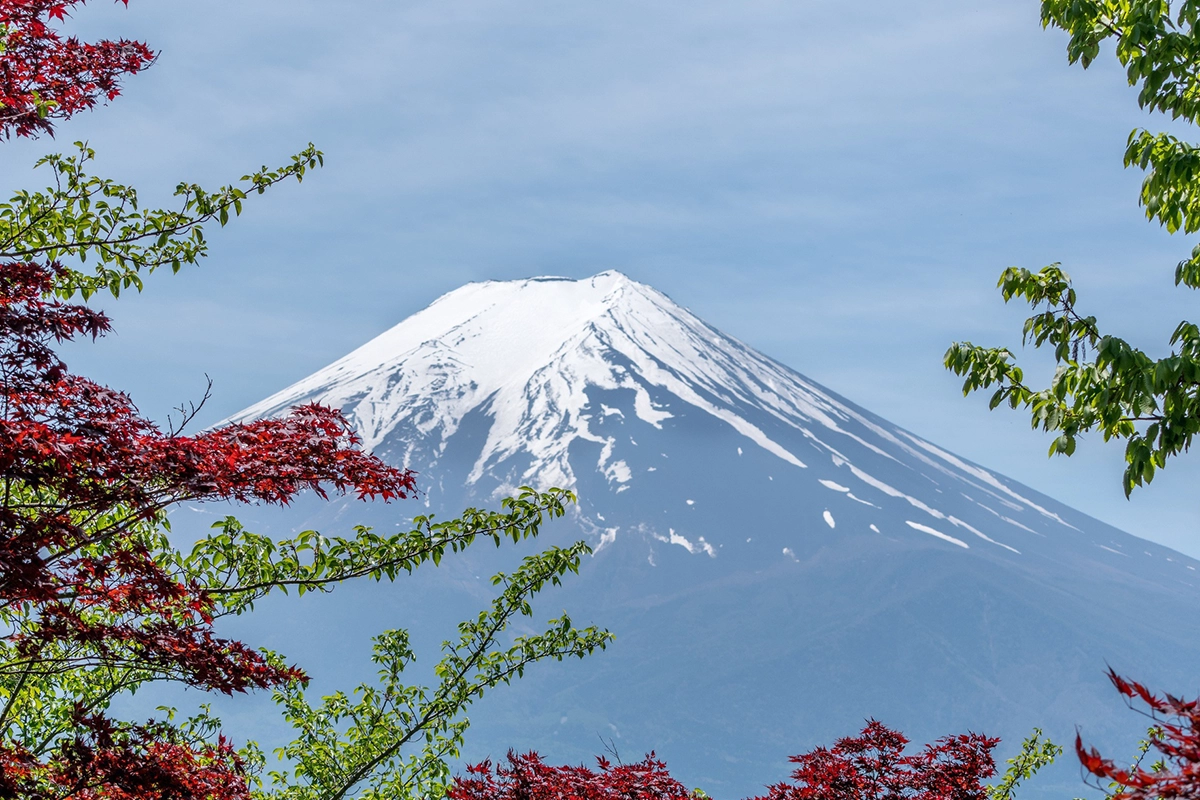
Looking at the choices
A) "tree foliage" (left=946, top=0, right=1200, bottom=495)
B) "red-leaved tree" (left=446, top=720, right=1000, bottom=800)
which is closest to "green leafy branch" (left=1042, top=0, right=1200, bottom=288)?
"tree foliage" (left=946, top=0, right=1200, bottom=495)

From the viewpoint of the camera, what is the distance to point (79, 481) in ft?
15.6

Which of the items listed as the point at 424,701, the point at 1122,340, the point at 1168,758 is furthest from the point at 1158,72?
the point at 424,701

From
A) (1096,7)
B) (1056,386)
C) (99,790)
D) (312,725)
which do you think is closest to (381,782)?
(312,725)

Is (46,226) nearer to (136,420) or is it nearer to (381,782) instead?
(136,420)

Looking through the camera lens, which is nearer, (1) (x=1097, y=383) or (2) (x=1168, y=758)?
(2) (x=1168, y=758)

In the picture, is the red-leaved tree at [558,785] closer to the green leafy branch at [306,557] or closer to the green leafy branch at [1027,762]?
the green leafy branch at [306,557]

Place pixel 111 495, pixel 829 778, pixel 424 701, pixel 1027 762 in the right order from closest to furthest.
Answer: pixel 111 495 → pixel 829 778 → pixel 424 701 → pixel 1027 762

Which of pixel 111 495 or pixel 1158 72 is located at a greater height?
pixel 1158 72

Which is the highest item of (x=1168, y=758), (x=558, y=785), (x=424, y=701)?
(x=424, y=701)

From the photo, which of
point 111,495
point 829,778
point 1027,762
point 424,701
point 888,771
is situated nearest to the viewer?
point 111,495

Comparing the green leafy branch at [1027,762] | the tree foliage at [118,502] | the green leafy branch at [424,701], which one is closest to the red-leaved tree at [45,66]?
the tree foliage at [118,502]

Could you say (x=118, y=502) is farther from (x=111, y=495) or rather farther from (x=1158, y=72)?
(x=1158, y=72)

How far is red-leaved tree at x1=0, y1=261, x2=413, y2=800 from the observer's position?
429 centimetres

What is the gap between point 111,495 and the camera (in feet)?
14.7
